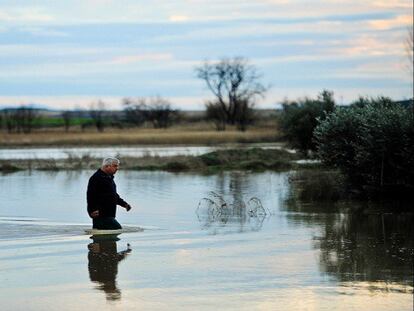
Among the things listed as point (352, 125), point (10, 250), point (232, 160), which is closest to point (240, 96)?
point (232, 160)

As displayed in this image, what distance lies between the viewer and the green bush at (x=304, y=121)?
46.8m

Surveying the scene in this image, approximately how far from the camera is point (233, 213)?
2266 centimetres

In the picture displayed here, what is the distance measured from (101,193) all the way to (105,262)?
336 cm

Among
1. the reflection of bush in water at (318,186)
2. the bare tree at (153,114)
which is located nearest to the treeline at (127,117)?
the bare tree at (153,114)

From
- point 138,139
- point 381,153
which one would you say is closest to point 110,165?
point 381,153

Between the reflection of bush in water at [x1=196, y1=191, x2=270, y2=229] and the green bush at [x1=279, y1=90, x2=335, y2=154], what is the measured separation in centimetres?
2185

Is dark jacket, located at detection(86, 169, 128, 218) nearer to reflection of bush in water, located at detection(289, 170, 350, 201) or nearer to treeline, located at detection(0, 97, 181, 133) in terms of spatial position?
reflection of bush in water, located at detection(289, 170, 350, 201)

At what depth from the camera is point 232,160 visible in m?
47.6

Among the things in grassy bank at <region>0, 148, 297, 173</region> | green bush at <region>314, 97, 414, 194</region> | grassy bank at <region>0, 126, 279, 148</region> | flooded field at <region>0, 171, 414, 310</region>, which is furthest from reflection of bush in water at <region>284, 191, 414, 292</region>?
grassy bank at <region>0, 126, 279, 148</region>

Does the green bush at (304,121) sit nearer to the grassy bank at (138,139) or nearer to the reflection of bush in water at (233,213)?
the reflection of bush in water at (233,213)

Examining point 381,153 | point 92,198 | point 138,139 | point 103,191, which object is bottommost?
point 92,198

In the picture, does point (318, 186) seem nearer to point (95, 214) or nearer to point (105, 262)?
point (95, 214)

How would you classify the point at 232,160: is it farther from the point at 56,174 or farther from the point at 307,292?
the point at 307,292

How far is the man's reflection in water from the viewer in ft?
39.8
